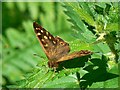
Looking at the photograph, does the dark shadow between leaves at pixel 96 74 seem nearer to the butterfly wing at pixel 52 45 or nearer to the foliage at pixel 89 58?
the foliage at pixel 89 58

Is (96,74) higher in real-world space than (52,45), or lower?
lower

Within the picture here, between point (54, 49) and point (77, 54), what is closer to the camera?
point (77, 54)

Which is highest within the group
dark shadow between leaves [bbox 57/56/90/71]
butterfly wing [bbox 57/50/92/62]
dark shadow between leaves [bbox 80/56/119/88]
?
butterfly wing [bbox 57/50/92/62]

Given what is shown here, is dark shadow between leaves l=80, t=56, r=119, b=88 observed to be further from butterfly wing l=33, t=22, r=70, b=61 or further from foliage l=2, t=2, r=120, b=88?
butterfly wing l=33, t=22, r=70, b=61

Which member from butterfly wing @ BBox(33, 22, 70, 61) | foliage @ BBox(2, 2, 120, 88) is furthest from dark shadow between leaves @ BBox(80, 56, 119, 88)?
butterfly wing @ BBox(33, 22, 70, 61)

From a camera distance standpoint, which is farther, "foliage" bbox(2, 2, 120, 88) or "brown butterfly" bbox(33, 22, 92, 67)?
"brown butterfly" bbox(33, 22, 92, 67)

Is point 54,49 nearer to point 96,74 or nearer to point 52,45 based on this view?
point 52,45

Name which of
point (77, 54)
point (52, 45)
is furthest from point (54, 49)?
point (77, 54)

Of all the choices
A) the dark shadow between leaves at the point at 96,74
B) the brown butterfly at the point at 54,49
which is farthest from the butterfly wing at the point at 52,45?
the dark shadow between leaves at the point at 96,74

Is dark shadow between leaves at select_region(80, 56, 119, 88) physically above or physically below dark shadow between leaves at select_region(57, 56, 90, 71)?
below
